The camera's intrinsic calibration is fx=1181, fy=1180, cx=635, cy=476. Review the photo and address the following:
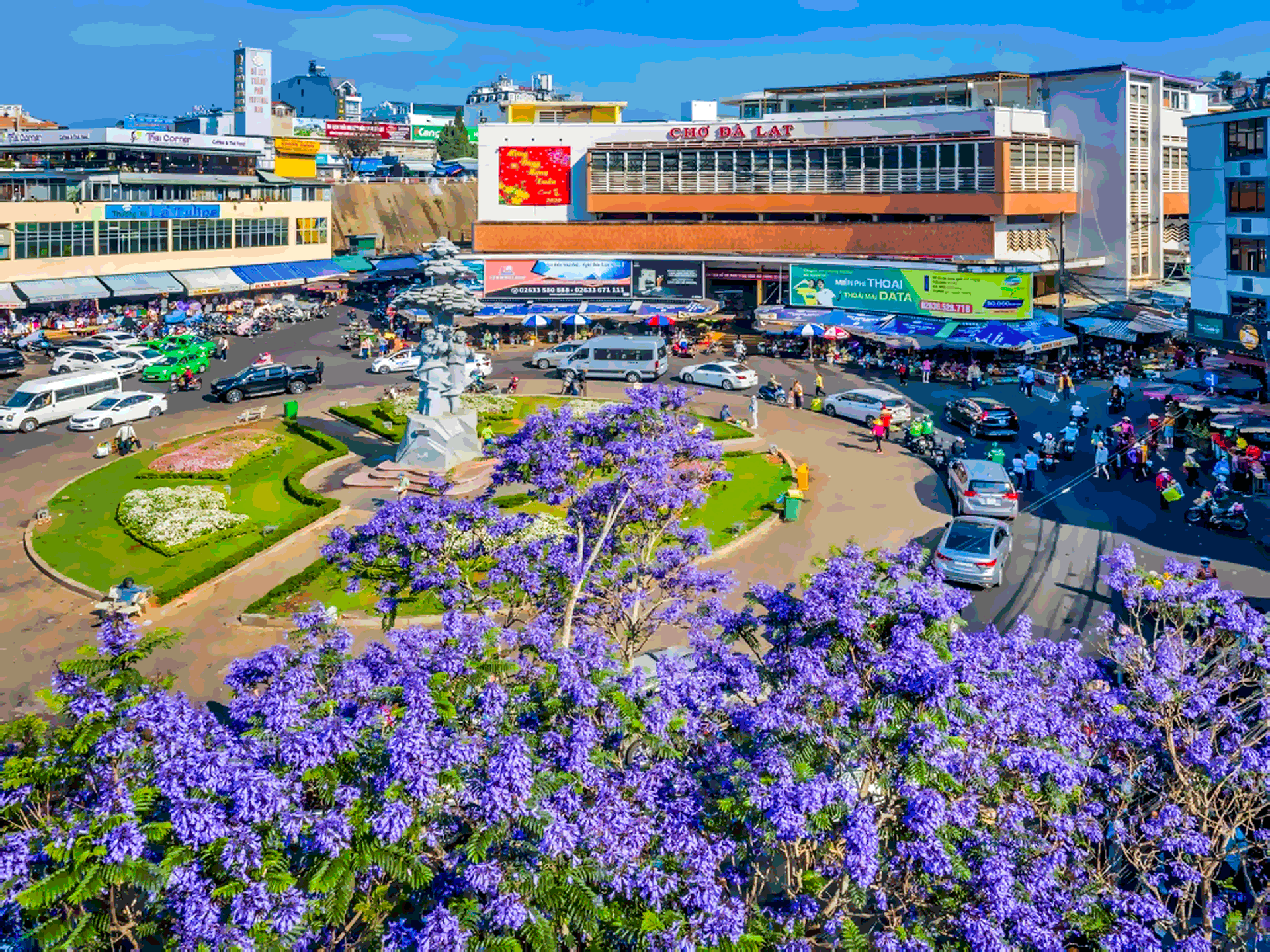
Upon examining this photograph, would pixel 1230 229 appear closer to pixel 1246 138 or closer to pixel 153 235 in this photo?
pixel 1246 138

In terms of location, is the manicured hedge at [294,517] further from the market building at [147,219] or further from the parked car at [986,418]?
the market building at [147,219]

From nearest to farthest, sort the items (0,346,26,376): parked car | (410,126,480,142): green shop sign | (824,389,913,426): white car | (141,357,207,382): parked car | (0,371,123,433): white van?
(0,371,123,433): white van, (824,389,913,426): white car, (141,357,207,382): parked car, (0,346,26,376): parked car, (410,126,480,142): green shop sign

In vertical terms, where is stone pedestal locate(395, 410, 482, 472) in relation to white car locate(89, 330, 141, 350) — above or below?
below

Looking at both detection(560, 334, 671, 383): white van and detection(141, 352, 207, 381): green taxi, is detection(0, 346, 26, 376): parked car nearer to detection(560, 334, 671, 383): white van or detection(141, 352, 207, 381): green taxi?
detection(141, 352, 207, 381): green taxi

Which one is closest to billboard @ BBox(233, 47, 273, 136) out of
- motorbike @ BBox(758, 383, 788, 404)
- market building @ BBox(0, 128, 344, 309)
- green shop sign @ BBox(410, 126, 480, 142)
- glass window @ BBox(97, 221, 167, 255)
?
green shop sign @ BBox(410, 126, 480, 142)

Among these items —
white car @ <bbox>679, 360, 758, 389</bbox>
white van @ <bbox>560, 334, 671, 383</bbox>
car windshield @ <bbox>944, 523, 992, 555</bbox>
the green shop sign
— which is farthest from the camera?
the green shop sign

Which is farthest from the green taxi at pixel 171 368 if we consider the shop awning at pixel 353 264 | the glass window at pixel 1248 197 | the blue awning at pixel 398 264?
the glass window at pixel 1248 197
